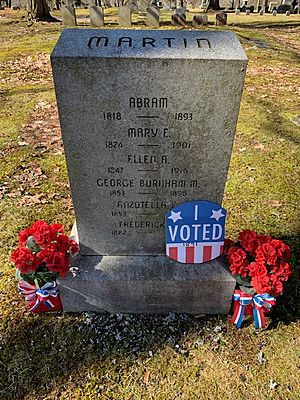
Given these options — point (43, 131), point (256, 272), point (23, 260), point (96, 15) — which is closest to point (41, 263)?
point (23, 260)

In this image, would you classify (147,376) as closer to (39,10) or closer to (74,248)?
(74,248)

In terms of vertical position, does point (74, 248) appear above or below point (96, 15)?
above

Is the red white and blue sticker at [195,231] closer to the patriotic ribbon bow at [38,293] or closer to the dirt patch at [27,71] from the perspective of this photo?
the patriotic ribbon bow at [38,293]

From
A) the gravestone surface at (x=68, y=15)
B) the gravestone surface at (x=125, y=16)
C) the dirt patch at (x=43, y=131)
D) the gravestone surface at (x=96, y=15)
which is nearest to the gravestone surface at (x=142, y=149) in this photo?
the dirt patch at (x=43, y=131)

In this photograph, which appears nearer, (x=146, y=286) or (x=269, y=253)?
(x=269, y=253)

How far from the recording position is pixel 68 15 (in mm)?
14898

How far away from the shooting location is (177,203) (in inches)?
104

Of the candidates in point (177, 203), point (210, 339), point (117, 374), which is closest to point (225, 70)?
point (177, 203)

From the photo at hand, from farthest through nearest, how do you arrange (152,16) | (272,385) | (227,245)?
(152,16) < (227,245) < (272,385)

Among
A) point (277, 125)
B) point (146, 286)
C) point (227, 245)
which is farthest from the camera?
point (277, 125)

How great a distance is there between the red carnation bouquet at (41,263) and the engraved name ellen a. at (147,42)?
138cm

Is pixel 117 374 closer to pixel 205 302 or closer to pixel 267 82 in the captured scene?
pixel 205 302

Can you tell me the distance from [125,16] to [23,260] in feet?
49.4

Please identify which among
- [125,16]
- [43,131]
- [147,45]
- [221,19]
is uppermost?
[147,45]
